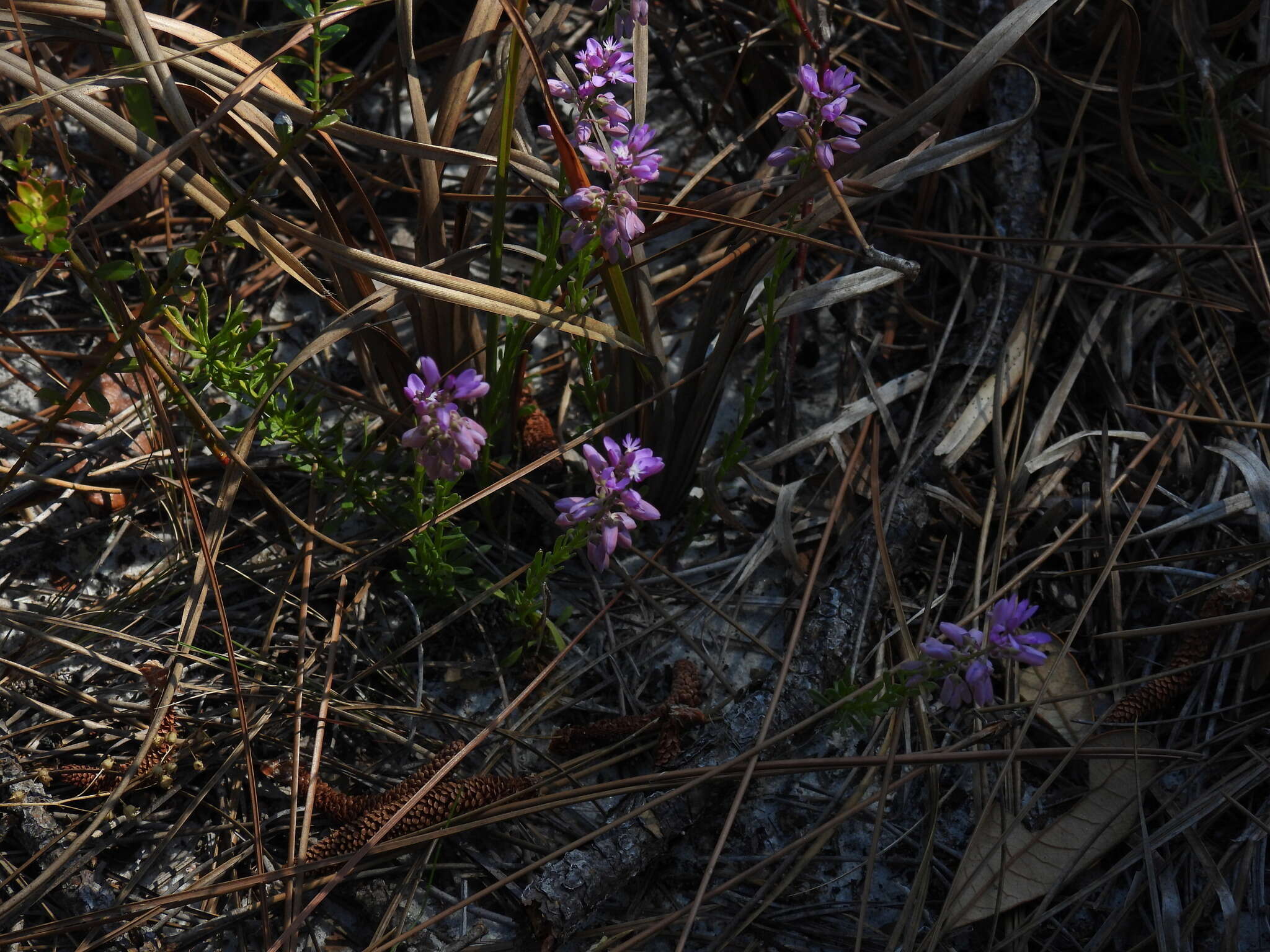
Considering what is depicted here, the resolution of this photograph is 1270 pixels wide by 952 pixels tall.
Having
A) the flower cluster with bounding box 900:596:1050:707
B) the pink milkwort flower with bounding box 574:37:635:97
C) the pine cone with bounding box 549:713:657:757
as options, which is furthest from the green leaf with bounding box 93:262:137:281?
the flower cluster with bounding box 900:596:1050:707

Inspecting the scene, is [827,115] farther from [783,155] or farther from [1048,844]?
[1048,844]

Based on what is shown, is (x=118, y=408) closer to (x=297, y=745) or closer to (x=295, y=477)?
(x=295, y=477)

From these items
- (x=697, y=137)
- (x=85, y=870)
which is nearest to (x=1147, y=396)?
(x=697, y=137)

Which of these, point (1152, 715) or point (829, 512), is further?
point (829, 512)

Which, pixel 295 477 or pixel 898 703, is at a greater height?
pixel 295 477

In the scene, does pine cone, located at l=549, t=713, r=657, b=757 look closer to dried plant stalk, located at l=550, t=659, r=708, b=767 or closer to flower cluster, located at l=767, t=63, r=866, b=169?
dried plant stalk, located at l=550, t=659, r=708, b=767

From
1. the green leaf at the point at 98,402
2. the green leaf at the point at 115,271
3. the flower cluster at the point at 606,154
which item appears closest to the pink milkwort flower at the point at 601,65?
the flower cluster at the point at 606,154
